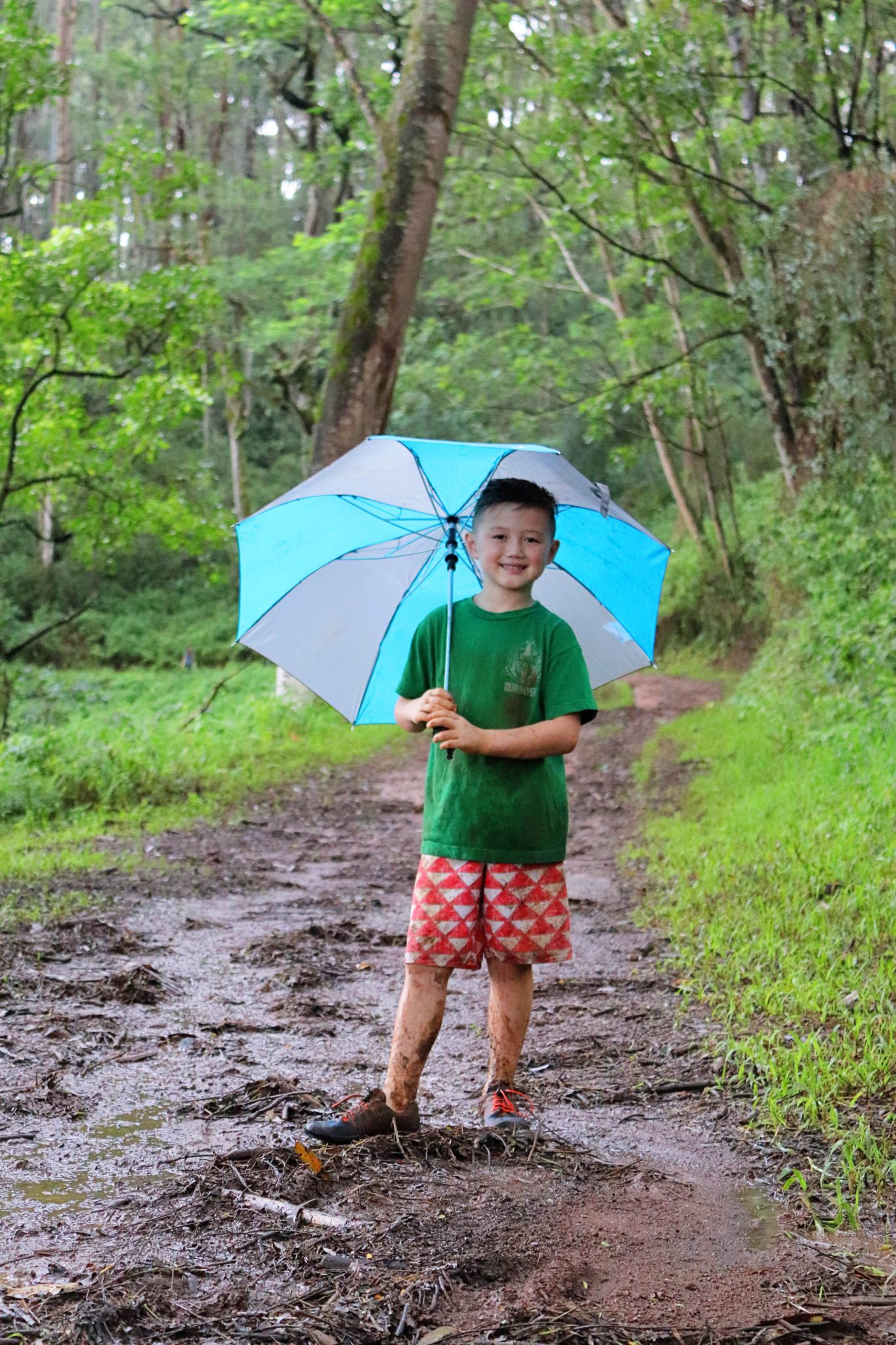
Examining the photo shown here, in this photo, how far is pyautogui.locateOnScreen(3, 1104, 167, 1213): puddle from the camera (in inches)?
114

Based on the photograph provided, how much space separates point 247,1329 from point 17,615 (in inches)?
1154

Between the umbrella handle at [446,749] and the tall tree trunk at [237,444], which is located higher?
the tall tree trunk at [237,444]

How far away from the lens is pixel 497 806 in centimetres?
331

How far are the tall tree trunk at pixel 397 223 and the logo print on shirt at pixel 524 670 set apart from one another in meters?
8.72

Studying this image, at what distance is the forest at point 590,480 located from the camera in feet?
11.5

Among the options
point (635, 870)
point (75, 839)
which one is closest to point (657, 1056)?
point (635, 870)

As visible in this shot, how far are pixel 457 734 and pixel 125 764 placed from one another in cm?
663

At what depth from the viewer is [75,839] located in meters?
7.61

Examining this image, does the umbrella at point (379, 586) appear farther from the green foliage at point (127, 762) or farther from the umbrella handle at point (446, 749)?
the green foliage at point (127, 762)

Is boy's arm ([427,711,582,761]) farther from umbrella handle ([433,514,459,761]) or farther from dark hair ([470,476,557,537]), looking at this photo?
dark hair ([470,476,557,537])

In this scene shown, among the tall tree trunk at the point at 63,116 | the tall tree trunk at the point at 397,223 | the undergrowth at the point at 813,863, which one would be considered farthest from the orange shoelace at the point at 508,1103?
the tall tree trunk at the point at 63,116

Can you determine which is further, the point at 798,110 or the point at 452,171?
the point at 452,171

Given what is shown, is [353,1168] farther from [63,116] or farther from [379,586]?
[63,116]

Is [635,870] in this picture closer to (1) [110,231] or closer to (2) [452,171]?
(1) [110,231]
